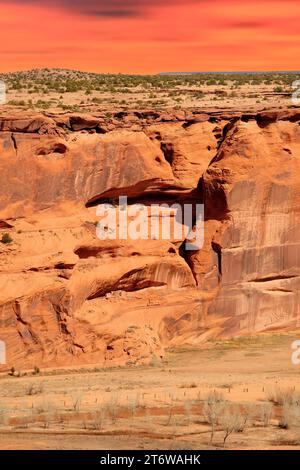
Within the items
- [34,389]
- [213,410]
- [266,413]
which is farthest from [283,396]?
[34,389]

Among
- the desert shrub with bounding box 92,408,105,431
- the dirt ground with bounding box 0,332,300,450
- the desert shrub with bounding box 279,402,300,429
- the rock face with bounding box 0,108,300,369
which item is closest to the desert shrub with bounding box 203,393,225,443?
the dirt ground with bounding box 0,332,300,450

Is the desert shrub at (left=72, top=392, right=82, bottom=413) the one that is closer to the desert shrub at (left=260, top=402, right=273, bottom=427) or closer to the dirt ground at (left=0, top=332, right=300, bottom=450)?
the dirt ground at (left=0, top=332, right=300, bottom=450)

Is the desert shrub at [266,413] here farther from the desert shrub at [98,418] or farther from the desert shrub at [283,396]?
the desert shrub at [98,418]

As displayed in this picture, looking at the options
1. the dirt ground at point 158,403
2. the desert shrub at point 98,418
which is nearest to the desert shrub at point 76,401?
the dirt ground at point 158,403

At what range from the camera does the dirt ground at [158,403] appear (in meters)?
18.0

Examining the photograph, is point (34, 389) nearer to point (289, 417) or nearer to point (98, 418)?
point (98, 418)

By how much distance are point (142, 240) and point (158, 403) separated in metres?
8.73

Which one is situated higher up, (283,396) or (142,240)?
(142,240)

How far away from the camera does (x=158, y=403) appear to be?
21422mm

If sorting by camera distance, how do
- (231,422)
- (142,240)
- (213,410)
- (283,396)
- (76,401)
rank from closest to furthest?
(231,422) < (213,410) < (76,401) < (283,396) < (142,240)

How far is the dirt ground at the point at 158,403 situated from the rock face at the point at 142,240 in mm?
1152

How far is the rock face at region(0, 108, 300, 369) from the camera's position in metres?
26.6

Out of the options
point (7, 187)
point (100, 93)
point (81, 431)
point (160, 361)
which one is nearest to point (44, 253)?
point (7, 187)

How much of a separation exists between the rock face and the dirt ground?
45.4 inches
